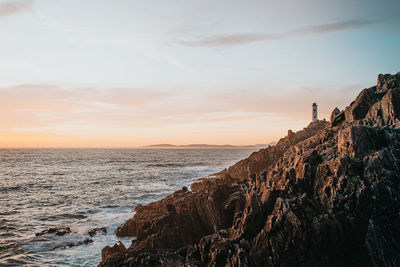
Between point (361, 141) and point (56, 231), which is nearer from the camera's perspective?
point (361, 141)

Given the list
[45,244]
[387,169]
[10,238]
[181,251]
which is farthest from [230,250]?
[10,238]

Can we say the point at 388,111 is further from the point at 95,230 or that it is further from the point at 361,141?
the point at 95,230

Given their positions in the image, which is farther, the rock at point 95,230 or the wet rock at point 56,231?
the wet rock at point 56,231

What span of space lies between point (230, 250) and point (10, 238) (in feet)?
77.8

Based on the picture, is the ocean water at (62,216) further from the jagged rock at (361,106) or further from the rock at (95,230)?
the jagged rock at (361,106)

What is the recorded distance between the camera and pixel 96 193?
1906 inches

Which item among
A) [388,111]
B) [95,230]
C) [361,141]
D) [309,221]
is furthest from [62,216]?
[388,111]

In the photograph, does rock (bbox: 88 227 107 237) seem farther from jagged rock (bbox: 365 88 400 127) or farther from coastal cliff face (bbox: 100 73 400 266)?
jagged rock (bbox: 365 88 400 127)

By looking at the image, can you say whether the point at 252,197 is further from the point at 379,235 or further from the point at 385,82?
the point at 385,82

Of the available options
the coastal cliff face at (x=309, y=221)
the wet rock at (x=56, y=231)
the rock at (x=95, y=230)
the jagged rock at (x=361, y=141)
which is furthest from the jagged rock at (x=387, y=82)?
the wet rock at (x=56, y=231)

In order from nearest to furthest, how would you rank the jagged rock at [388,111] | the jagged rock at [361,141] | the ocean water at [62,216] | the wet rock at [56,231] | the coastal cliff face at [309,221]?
the coastal cliff face at [309,221], the jagged rock at [361,141], the ocean water at [62,216], the jagged rock at [388,111], the wet rock at [56,231]

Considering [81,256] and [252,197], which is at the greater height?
[252,197]

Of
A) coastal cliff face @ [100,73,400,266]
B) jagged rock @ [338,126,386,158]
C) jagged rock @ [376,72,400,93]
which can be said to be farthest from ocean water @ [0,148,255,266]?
jagged rock @ [376,72,400,93]

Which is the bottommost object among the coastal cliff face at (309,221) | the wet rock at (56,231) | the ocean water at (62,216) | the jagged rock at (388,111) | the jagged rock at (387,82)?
the ocean water at (62,216)
